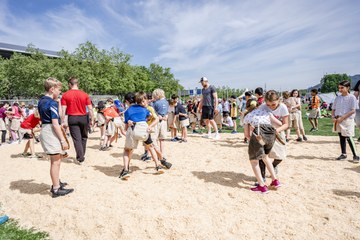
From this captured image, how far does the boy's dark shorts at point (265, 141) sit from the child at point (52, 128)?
3.25 m

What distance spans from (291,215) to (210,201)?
1180 millimetres

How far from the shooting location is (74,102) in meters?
5.63

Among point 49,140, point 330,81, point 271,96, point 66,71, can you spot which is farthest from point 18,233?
point 330,81

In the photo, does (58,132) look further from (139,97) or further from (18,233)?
(139,97)

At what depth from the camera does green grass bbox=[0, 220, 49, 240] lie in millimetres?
2832

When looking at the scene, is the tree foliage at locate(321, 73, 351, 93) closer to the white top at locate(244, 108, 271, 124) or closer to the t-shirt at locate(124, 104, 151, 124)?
the white top at locate(244, 108, 271, 124)

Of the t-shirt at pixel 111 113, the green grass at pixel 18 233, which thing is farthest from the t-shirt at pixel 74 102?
the green grass at pixel 18 233

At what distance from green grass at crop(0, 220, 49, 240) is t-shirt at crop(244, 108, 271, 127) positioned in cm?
345

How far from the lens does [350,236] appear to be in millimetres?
2586

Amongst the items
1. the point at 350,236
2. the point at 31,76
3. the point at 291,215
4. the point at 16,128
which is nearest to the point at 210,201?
the point at 291,215

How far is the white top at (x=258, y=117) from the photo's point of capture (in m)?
3.68

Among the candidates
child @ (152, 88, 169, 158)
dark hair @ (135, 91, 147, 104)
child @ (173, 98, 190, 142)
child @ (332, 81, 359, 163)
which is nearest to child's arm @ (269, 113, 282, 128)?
dark hair @ (135, 91, 147, 104)

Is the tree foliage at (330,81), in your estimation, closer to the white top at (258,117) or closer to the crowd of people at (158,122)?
the crowd of people at (158,122)

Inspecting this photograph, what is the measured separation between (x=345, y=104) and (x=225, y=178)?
3555mm
